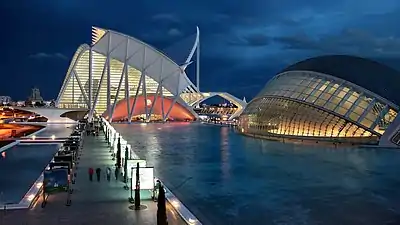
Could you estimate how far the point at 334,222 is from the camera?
12.2 m

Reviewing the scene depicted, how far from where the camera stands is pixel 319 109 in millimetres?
37750

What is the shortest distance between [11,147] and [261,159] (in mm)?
21220

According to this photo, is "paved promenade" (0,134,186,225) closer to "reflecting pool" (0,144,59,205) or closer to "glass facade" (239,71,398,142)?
"reflecting pool" (0,144,59,205)

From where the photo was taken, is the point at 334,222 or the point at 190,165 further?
the point at 190,165

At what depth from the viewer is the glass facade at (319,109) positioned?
35875 mm

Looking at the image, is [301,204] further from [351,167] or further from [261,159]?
[261,159]

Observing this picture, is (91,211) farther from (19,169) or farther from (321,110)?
(321,110)

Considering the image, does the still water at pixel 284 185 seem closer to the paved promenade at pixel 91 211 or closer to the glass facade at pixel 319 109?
the paved promenade at pixel 91 211

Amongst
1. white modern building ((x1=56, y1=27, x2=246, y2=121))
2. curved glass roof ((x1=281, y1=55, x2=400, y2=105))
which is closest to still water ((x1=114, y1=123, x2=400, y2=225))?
curved glass roof ((x1=281, y1=55, x2=400, y2=105))

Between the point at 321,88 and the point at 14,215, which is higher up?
the point at 321,88

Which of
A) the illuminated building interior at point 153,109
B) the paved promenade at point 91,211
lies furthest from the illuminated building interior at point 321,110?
the illuminated building interior at point 153,109

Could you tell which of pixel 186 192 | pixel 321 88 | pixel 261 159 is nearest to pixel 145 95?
pixel 321 88

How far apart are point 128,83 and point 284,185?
74.2 metres

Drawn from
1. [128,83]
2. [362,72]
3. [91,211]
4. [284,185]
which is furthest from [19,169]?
[128,83]
